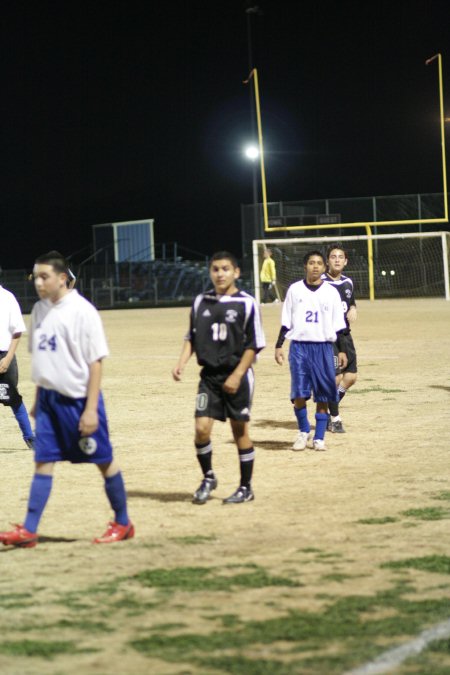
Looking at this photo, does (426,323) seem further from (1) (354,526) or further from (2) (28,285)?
(2) (28,285)

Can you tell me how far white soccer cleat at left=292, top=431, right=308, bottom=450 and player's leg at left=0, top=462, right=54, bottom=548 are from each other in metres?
4.17

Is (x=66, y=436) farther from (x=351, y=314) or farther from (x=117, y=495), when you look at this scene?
(x=351, y=314)

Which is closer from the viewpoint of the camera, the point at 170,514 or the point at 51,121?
the point at 170,514

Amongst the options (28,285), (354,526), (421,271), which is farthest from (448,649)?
(28,285)

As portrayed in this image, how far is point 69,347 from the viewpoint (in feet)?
22.7

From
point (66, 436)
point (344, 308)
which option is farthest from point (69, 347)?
point (344, 308)

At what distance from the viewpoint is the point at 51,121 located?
54.4 meters

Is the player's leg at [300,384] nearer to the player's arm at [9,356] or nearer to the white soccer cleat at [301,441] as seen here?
the white soccer cleat at [301,441]

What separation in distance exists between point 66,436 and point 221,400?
1.57 m

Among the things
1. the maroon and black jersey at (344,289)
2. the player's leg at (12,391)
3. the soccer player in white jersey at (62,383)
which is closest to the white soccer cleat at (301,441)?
the maroon and black jersey at (344,289)

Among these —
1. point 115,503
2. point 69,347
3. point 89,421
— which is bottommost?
point 115,503

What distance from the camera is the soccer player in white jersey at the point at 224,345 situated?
805 centimetres

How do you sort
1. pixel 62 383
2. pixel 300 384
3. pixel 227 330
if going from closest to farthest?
1. pixel 62 383
2. pixel 227 330
3. pixel 300 384

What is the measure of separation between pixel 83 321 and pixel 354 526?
2116mm
